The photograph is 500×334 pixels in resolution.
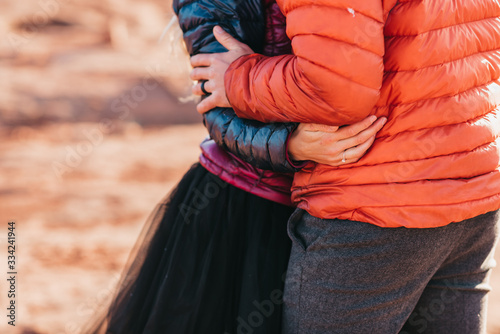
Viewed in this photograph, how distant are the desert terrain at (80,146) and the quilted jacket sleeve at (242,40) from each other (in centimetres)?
31

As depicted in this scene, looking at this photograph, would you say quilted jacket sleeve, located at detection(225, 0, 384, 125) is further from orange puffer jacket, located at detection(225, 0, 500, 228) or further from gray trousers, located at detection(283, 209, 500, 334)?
gray trousers, located at detection(283, 209, 500, 334)

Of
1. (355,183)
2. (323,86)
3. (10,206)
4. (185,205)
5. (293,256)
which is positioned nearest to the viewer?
(323,86)

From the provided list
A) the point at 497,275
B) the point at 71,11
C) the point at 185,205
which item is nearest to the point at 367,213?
the point at 185,205

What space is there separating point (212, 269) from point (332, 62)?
2.29 feet

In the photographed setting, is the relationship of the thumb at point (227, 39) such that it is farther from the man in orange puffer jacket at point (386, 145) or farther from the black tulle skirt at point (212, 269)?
the black tulle skirt at point (212, 269)

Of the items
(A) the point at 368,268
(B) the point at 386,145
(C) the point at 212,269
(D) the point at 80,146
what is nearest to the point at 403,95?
(B) the point at 386,145

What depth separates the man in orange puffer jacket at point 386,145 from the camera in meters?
1.01

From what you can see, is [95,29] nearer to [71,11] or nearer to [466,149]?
[71,11]

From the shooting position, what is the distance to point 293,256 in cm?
123

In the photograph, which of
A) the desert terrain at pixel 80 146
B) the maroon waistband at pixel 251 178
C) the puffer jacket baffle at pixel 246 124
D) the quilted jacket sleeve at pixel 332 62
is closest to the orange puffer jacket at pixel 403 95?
the quilted jacket sleeve at pixel 332 62

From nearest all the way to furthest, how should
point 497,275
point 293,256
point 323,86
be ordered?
point 323,86
point 293,256
point 497,275

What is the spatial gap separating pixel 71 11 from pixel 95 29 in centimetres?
87

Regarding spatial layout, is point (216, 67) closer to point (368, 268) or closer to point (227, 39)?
point (227, 39)

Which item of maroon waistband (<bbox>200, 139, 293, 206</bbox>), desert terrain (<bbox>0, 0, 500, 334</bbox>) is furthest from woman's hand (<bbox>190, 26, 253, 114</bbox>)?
desert terrain (<bbox>0, 0, 500, 334</bbox>)
